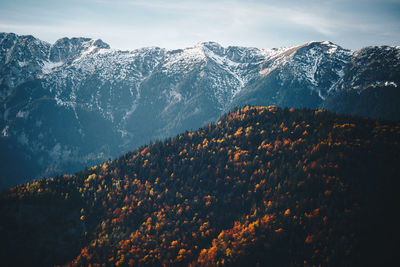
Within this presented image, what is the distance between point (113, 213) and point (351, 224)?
497 ft

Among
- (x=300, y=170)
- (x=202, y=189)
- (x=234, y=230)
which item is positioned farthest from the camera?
(x=202, y=189)

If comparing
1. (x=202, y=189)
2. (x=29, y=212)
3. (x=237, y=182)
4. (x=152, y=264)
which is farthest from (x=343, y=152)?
(x=29, y=212)

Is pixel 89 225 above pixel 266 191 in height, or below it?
below

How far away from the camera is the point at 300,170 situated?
167000mm

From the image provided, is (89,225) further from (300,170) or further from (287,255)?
(300,170)

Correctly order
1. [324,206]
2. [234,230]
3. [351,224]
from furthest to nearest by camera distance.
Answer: [234,230], [324,206], [351,224]

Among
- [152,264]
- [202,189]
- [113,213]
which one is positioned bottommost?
[152,264]

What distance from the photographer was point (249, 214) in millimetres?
167750

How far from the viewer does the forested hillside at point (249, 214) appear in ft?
427

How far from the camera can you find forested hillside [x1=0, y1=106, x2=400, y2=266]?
130250 millimetres

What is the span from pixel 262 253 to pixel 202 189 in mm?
73886

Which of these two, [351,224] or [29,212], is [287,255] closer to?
[351,224]

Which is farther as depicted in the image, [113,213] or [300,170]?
[113,213]

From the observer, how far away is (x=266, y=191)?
6880 inches
